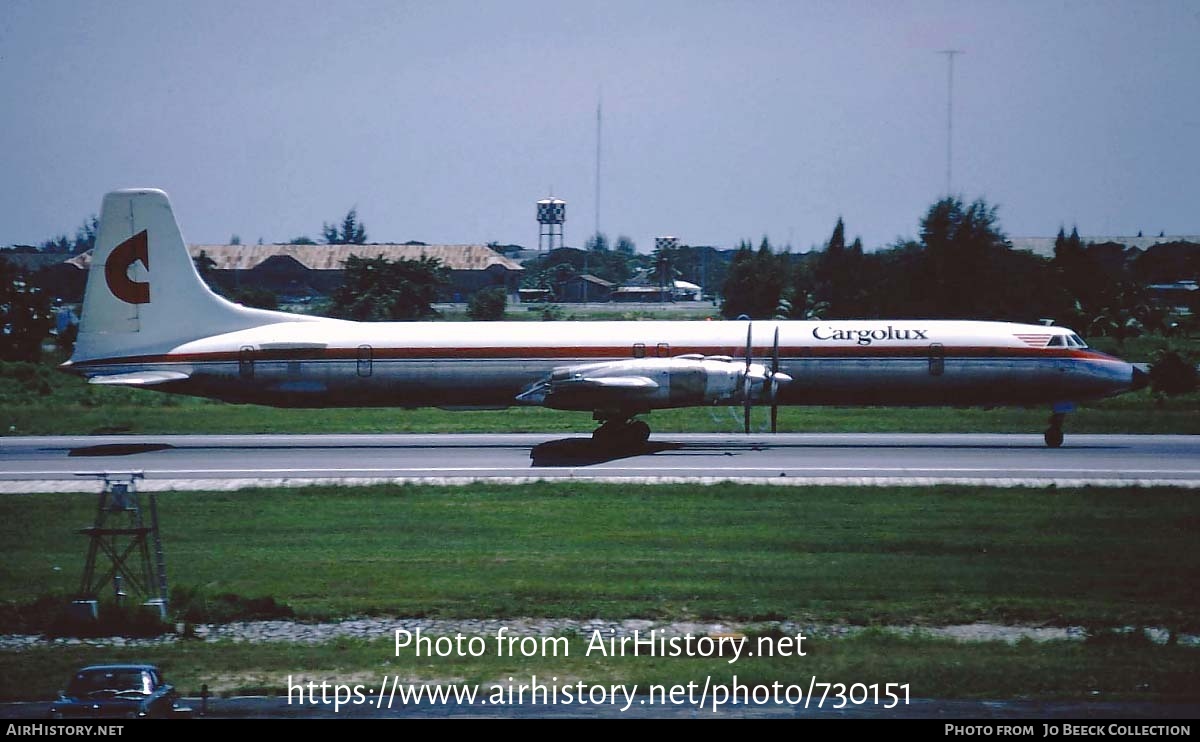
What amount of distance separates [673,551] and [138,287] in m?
23.6

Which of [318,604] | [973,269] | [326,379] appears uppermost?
[973,269]

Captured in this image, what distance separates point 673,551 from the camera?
20.6 m

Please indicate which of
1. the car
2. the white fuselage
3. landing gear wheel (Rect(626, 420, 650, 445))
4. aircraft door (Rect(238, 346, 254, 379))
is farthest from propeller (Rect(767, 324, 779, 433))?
the car

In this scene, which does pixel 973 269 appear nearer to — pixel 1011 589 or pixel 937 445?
pixel 937 445

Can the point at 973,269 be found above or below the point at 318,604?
above

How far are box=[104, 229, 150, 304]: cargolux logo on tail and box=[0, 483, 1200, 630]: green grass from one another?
10.8 meters

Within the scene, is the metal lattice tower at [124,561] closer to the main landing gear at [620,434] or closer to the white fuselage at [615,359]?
the white fuselage at [615,359]

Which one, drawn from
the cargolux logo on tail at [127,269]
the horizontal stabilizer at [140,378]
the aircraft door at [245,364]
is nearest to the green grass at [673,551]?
the horizontal stabilizer at [140,378]

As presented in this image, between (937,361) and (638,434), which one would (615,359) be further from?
(937,361)

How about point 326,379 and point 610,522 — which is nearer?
point 610,522

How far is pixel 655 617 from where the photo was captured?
55.0 ft

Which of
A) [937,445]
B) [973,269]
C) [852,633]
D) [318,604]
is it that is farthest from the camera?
[973,269]
